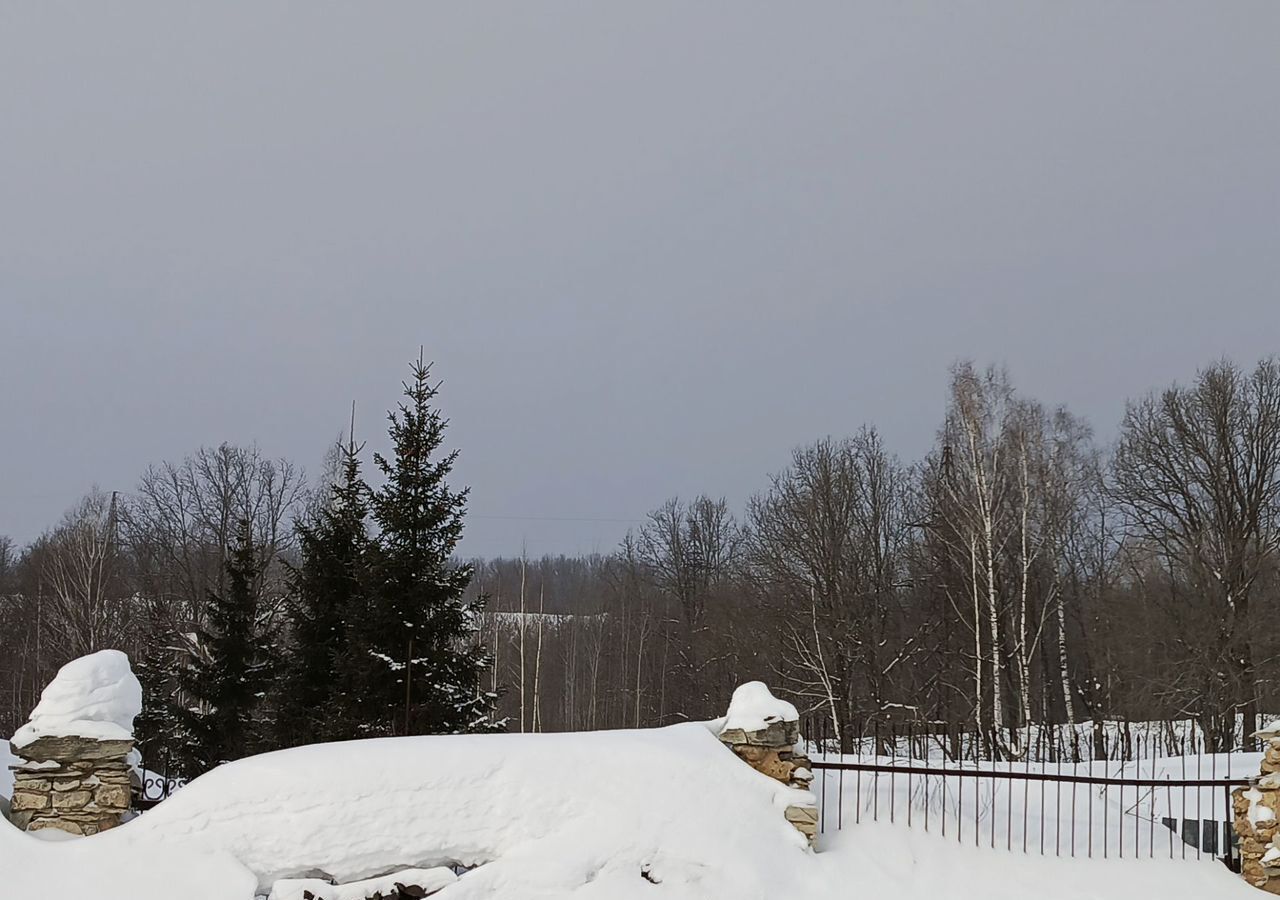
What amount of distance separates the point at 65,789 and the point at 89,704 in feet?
1.98

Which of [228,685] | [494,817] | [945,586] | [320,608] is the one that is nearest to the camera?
[494,817]

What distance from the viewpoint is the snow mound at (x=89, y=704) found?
22.9ft

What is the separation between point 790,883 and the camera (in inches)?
267

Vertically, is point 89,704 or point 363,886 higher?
point 89,704

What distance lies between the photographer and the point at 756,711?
7.69 meters

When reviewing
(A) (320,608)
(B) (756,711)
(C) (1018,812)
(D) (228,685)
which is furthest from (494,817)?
(D) (228,685)

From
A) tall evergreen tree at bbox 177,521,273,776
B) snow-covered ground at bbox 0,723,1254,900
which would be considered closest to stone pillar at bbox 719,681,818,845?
snow-covered ground at bbox 0,723,1254,900

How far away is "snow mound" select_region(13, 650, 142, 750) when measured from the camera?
698 centimetres

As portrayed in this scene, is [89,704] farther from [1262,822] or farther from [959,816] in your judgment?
[1262,822]

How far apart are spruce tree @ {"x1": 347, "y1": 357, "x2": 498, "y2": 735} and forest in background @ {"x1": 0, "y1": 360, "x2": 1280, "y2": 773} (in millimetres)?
3811

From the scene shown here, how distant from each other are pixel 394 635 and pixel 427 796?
16.7 ft

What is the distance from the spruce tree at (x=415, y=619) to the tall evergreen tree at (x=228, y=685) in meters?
5.27

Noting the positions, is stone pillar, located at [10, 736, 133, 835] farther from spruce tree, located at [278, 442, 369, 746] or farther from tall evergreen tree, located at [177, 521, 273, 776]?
tall evergreen tree, located at [177, 521, 273, 776]

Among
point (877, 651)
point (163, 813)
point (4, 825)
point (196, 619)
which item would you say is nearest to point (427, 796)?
point (163, 813)
